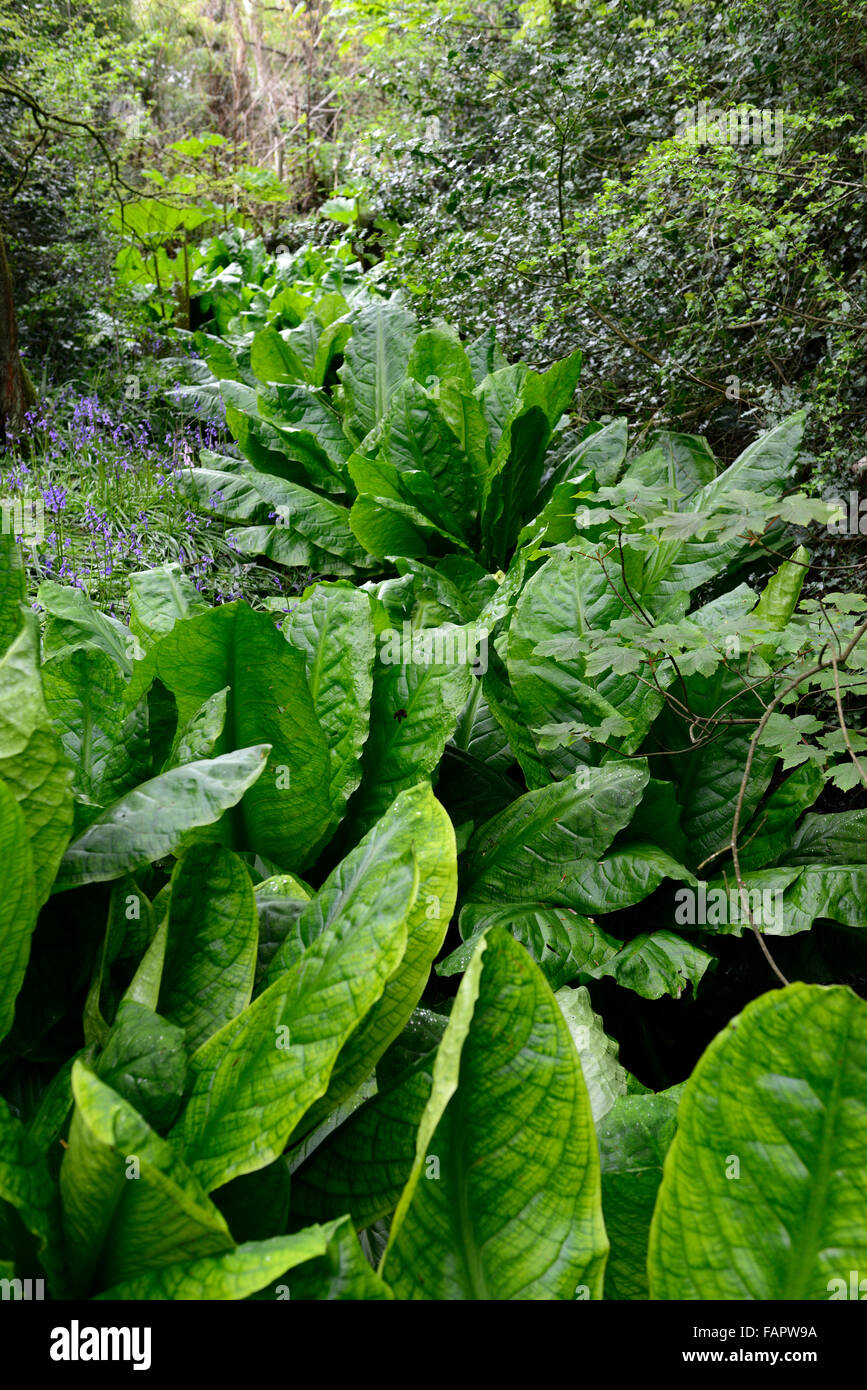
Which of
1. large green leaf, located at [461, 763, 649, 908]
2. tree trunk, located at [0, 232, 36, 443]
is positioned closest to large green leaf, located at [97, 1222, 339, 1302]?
large green leaf, located at [461, 763, 649, 908]

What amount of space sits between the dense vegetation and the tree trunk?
0.04m

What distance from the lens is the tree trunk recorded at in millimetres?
5031

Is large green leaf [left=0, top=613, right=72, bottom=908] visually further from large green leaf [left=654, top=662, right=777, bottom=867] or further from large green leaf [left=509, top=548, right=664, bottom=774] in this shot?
large green leaf [left=654, top=662, right=777, bottom=867]

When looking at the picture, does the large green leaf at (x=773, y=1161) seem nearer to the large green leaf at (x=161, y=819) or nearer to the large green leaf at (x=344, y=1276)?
the large green leaf at (x=344, y=1276)

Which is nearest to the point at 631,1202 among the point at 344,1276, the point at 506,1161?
the point at 506,1161

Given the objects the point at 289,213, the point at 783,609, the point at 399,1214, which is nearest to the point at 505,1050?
the point at 399,1214

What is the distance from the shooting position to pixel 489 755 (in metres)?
2.19

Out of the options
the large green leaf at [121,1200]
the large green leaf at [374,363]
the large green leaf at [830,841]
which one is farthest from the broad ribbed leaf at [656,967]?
the large green leaf at [374,363]

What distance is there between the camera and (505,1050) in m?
0.75

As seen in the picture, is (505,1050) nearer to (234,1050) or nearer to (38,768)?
(234,1050)

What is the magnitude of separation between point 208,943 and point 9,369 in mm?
5112

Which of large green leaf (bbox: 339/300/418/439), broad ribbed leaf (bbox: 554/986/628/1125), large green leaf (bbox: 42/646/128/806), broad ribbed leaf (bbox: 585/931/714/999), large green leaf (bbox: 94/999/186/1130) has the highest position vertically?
large green leaf (bbox: 339/300/418/439)

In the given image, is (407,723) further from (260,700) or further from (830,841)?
(830,841)

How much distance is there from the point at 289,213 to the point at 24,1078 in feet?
38.6
